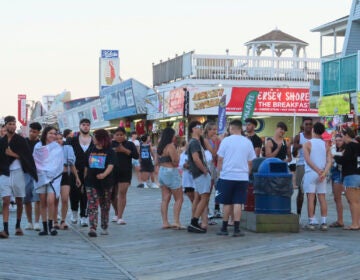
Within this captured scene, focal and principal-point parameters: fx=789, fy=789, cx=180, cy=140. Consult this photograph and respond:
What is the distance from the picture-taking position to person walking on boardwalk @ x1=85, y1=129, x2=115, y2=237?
11.6m

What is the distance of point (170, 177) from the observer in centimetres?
1235

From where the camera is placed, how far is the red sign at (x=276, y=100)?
30969 millimetres

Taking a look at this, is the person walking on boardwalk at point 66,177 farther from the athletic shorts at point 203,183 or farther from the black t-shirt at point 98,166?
the athletic shorts at point 203,183

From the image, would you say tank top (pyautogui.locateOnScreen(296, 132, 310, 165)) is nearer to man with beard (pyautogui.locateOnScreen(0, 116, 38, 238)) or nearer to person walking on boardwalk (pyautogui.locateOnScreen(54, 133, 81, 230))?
person walking on boardwalk (pyautogui.locateOnScreen(54, 133, 81, 230))

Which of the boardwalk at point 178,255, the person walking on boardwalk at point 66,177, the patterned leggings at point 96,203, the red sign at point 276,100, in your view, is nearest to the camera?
the boardwalk at point 178,255

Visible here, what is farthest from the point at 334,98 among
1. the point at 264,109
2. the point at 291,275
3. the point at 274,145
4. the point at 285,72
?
the point at 291,275

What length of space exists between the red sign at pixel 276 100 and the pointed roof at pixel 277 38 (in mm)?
12382

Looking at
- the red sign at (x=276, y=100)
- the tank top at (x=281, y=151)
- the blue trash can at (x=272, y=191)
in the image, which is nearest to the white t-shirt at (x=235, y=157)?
the blue trash can at (x=272, y=191)

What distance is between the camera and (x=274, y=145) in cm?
1297

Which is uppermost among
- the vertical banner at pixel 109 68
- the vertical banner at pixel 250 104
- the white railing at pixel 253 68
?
the vertical banner at pixel 109 68

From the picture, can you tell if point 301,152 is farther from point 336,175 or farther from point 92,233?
point 92,233

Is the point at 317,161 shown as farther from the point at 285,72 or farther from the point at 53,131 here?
the point at 285,72

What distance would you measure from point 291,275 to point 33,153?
5.11m

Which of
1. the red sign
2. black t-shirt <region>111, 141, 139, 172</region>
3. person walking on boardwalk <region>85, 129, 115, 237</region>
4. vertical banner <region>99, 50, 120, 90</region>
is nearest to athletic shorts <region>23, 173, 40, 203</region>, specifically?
person walking on boardwalk <region>85, 129, 115, 237</region>
